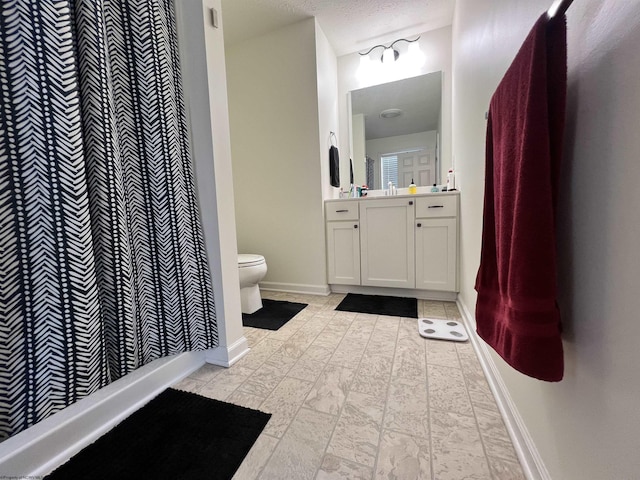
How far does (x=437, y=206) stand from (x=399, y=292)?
763 mm

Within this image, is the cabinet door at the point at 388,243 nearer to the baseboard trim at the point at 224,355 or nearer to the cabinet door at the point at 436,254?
the cabinet door at the point at 436,254

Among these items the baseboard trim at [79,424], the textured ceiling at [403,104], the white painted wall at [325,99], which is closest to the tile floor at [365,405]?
the baseboard trim at [79,424]

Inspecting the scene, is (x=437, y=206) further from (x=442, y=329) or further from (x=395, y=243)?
(x=442, y=329)

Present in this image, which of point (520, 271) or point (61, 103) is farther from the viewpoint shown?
point (61, 103)

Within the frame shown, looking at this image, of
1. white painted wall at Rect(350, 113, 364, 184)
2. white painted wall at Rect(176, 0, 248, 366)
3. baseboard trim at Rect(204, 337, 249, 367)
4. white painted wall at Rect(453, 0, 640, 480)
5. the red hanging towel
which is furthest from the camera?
white painted wall at Rect(350, 113, 364, 184)

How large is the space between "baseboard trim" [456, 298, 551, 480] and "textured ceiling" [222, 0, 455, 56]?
2.44 m

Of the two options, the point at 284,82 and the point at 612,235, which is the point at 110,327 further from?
the point at 284,82

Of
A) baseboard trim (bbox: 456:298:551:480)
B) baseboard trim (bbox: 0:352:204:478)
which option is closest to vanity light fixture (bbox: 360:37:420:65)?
baseboard trim (bbox: 456:298:551:480)

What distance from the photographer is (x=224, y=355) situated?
4.07 ft

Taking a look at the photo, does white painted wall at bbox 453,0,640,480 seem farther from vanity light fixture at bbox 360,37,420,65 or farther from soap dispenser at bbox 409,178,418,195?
vanity light fixture at bbox 360,37,420,65

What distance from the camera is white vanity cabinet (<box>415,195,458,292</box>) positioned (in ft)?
6.39

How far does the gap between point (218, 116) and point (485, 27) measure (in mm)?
1216

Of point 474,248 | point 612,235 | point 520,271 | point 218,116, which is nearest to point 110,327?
→ point 218,116

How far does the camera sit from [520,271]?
51cm
